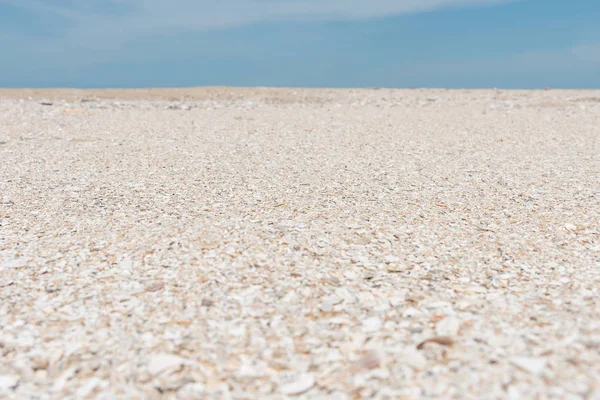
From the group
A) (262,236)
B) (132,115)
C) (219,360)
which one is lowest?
(219,360)

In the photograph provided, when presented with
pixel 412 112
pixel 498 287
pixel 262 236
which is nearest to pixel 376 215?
pixel 262 236

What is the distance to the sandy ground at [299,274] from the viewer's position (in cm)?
284

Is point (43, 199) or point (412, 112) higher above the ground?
point (412, 112)

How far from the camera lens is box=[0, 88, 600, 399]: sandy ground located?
9.32ft

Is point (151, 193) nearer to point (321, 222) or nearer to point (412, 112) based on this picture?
point (321, 222)

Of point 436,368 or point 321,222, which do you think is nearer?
point 436,368

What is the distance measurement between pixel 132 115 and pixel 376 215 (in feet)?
39.1

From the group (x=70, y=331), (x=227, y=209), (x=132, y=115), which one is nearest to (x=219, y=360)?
→ (x=70, y=331)

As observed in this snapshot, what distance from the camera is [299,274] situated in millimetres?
4109

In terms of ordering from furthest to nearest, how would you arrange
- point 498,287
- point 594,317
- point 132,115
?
point 132,115
point 498,287
point 594,317

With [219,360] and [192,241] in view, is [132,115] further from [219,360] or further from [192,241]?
[219,360]

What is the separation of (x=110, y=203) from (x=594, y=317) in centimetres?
498

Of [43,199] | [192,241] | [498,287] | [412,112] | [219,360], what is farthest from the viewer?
[412,112]

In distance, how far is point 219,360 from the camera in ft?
9.87
